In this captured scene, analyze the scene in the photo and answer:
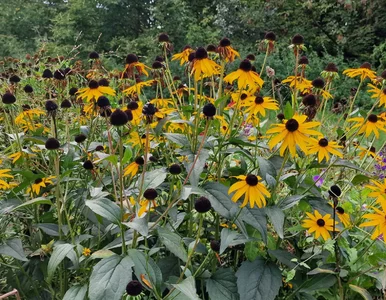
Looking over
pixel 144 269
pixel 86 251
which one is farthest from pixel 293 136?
pixel 86 251

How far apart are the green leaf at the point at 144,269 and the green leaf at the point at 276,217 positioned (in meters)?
0.29

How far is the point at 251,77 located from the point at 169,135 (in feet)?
0.93

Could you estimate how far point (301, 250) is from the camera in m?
1.39

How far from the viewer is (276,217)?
1.17 metres

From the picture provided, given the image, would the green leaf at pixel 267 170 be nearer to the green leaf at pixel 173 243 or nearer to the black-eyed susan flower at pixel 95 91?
the green leaf at pixel 173 243

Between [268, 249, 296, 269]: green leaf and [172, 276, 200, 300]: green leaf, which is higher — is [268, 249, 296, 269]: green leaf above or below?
below

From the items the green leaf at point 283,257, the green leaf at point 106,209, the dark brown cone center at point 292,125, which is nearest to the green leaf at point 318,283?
the green leaf at point 283,257

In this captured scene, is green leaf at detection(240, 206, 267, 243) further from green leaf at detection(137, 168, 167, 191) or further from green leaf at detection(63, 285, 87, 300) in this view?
green leaf at detection(63, 285, 87, 300)

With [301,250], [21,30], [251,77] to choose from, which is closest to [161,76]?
[251,77]

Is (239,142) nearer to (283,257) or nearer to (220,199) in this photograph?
(220,199)

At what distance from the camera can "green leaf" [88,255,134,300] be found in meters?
1.00

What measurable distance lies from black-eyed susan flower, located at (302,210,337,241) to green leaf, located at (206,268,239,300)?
0.78 ft

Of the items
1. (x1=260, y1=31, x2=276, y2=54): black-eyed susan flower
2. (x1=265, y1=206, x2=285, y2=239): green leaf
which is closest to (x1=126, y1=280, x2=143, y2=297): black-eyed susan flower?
(x1=265, y1=206, x2=285, y2=239): green leaf

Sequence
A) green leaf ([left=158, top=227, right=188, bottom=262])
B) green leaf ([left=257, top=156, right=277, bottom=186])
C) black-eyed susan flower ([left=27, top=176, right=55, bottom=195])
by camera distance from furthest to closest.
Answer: black-eyed susan flower ([left=27, top=176, right=55, bottom=195])
green leaf ([left=257, top=156, right=277, bottom=186])
green leaf ([left=158, top=227, right=188, bottom=262])
